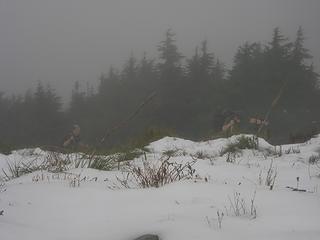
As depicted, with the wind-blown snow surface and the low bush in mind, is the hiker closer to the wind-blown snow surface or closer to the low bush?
the low bush

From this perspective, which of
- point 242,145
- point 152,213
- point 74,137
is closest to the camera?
point 152,213

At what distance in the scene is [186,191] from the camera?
2.30m

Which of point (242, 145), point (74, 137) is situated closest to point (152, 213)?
point (242, 145)

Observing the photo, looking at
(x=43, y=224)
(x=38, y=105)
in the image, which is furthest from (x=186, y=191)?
(x=38, y=105)

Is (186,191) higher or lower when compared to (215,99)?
lower

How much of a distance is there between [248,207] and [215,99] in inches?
1279

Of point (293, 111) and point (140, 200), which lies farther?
point (293, 111)

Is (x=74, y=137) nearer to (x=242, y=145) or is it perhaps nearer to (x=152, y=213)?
(x=242, y=145)

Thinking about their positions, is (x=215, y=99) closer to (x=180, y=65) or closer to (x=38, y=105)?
(x=180, y=65)

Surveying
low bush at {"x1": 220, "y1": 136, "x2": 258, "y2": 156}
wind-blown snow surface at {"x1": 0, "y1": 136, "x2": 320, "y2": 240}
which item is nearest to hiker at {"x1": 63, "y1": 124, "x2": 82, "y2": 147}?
low bush at {"x1": 220, "y1": 136, "x2": 258, "y2": 156}

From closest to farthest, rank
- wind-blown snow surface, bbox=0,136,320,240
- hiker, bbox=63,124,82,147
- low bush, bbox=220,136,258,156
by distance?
1. wind-blown snow surface, bbox=0,136,320,240
2. low bush, bbox=220,136,258,156
3. hiker, bbox=63,124,82,147

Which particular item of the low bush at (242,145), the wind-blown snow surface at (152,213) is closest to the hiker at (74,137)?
the low bush at (242,145)

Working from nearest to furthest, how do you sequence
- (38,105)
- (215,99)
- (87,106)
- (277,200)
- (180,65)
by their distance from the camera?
(277,200)
(215,99)
(180,65)
(38,105)
(87,106)

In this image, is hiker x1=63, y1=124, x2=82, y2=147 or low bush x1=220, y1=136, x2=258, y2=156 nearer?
low bush x1=220, y1=136, x2=258, y2=156
